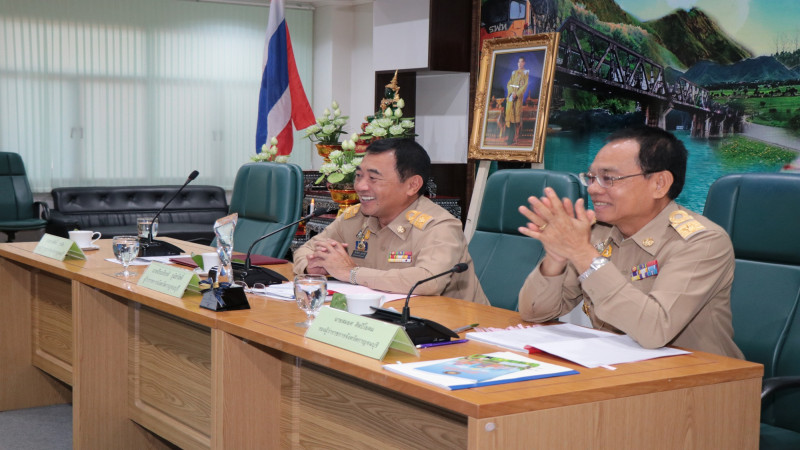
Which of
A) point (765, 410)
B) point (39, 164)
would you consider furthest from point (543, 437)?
point (39, 164)

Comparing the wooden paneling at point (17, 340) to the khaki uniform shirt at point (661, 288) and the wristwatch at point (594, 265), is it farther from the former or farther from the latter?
the wristwatch at point (594, 265)

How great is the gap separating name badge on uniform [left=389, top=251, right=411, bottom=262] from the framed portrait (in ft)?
6.46

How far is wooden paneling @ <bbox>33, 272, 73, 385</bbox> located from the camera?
312 cm

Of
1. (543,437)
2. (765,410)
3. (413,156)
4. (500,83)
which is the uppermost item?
(500,83)

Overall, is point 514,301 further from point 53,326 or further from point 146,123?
point 146,123

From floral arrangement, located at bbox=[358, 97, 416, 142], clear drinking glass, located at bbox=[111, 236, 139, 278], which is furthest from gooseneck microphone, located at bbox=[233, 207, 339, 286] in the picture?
floral arrangement, located at bbox=[358, 97, 416, 142]

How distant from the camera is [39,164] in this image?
280 inches

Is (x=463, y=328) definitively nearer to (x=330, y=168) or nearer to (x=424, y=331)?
(x=424, y=331)

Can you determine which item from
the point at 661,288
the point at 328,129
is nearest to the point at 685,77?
the point at 328,129

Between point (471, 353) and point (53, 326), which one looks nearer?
point (471, 353)

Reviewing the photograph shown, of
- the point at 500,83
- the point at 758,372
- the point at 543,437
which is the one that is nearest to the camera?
the point at 543,437

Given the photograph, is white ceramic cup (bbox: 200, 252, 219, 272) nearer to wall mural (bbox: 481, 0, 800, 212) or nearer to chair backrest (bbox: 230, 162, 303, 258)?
chair backrest (bbox: 230, 162, 303, 258)

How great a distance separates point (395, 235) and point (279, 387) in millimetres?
775

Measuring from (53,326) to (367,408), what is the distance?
1973mm
